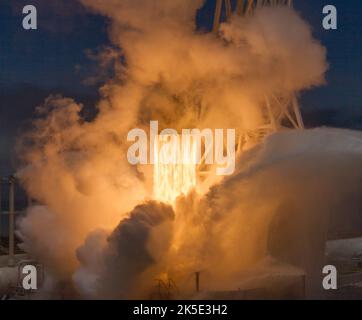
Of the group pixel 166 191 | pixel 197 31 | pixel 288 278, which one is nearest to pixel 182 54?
pixel 197 31

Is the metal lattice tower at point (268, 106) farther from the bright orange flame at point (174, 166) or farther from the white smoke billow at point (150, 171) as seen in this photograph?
the bright orange flame at point (174, 166)

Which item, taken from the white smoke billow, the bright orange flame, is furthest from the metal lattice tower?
the bright orange flame

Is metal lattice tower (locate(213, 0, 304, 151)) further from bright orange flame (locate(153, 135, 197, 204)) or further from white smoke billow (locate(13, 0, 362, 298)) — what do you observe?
bright orange flame (locate(153, 135, 197, 204))

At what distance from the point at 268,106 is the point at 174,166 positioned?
202 cm

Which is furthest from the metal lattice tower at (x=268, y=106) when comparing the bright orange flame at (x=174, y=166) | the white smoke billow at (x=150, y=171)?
the bright orange flame at (x=174, y=166)

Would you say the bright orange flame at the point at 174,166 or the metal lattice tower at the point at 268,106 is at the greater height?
the metal lattice tower at the point at 268,106

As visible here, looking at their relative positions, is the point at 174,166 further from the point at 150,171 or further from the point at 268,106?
the point at 268,106

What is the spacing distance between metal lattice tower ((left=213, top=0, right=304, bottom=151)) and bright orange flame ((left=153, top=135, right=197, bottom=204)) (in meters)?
1.08

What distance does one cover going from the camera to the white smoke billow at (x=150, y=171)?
1208 cm

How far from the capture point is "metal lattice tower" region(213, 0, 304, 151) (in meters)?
13.0

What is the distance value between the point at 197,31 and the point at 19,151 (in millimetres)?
4059

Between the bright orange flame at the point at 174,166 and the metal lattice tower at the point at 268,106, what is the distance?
3.54ft

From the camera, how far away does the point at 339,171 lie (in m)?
12.7

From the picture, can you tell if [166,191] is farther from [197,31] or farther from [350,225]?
[350,225]
